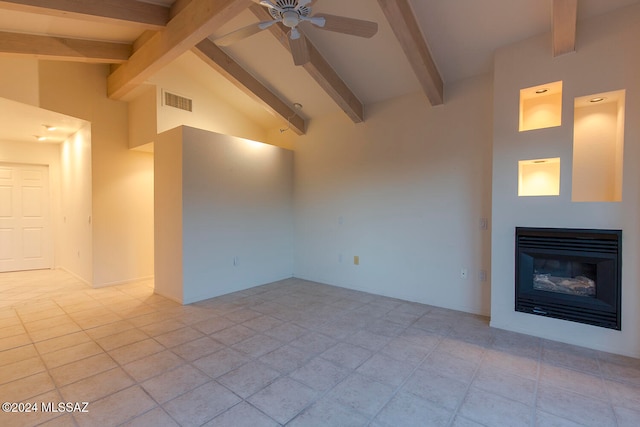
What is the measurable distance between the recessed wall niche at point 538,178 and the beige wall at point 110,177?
578 cm

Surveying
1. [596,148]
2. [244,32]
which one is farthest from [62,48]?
[596,148]

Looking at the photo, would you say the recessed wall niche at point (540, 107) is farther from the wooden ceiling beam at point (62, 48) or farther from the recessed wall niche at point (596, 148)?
the wooden ceiling beam at point (62, 48)

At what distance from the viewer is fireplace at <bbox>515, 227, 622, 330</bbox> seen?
103 inches

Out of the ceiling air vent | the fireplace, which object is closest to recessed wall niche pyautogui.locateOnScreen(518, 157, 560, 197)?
the fireplace

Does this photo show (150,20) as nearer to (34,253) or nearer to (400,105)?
(400,105)

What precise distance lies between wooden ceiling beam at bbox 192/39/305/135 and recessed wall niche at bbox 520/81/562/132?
3.34m

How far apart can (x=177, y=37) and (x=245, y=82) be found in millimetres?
1273

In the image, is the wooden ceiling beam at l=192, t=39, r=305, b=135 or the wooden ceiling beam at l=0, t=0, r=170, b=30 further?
the wooden ceiling beam at l=192, t=39, r=305, b=135

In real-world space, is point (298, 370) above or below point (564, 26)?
below

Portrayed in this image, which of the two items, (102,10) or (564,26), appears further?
(102,10)

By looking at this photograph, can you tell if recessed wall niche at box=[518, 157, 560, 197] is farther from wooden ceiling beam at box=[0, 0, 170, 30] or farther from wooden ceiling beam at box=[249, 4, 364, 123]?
wooden ceiling beam at box=[0, 0, 170, 30]

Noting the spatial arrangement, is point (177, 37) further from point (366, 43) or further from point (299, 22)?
point (366, 43)

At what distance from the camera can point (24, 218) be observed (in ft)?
20.0

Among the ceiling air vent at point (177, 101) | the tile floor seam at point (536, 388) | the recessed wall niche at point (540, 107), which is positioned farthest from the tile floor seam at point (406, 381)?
the ceiling air vent at point (177, 101)
